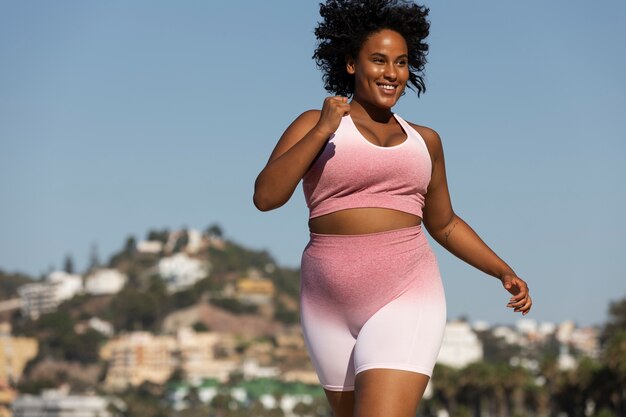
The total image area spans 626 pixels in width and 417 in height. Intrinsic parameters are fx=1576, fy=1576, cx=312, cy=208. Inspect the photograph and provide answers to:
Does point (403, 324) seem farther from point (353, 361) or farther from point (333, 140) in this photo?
point (333, 140)

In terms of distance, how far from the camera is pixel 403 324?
17.9 feet

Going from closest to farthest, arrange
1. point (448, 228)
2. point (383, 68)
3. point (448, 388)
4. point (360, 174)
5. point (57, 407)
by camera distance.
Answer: point (360, 174), point (383, 68), point (448, 228), point (448, 388), point (57, 407)

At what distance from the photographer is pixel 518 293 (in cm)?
583

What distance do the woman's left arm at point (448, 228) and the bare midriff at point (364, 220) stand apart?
404mm

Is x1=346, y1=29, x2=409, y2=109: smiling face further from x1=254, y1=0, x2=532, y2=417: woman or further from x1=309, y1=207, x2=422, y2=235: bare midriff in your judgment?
x1=309, y1=207, x2=422, y2=235: bare midriff

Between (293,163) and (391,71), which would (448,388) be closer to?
(391,71)

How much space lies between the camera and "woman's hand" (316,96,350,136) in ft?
17.9

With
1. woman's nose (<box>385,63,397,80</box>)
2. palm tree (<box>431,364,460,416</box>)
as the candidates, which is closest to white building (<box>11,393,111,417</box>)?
palm tree (<box>431,364,460,416</box>)

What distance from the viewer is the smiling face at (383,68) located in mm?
5695

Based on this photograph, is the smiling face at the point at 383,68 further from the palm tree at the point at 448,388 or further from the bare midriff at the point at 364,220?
the palm tree at the point at 448,388

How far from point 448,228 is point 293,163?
946 millimetres

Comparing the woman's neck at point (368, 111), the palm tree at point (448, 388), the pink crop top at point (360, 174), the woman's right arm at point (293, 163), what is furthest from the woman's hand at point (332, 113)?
the palm tree at point (448, 388)

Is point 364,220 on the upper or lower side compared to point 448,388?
upper

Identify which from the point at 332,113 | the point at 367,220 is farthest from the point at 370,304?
the point at 332,113
